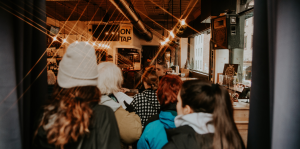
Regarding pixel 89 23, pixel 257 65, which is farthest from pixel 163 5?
pixel 257 65

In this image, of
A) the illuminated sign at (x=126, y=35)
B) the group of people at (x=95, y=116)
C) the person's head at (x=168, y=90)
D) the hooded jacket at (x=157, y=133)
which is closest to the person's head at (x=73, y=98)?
the group of people at (x=95, y=116)

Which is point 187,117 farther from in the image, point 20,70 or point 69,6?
point 69,6

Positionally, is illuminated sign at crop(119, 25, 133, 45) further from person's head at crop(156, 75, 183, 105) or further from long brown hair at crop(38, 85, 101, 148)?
long brown hair at crop(38, 85, 101, 148)

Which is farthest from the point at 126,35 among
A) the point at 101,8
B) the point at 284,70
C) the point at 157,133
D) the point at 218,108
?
the point at 284,70

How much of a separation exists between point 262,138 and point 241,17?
3822 millimetres

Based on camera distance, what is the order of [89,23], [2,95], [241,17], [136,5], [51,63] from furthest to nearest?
1. [89,23]
2. [51,63]
3. [136,5]
4. [241,17]
5. [2,95]

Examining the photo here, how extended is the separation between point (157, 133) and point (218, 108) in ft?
2.05

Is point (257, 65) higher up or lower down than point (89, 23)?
lower down

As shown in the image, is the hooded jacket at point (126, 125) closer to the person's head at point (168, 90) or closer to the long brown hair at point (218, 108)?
the person's head at point (168, 90)

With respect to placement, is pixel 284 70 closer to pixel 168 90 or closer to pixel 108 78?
pixel 168 90

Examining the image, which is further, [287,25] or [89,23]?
[89,23]

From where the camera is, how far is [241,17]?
407 cm

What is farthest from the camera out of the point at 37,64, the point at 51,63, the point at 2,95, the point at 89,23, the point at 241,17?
A: the point at 89,23

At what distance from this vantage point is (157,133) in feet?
4.62
